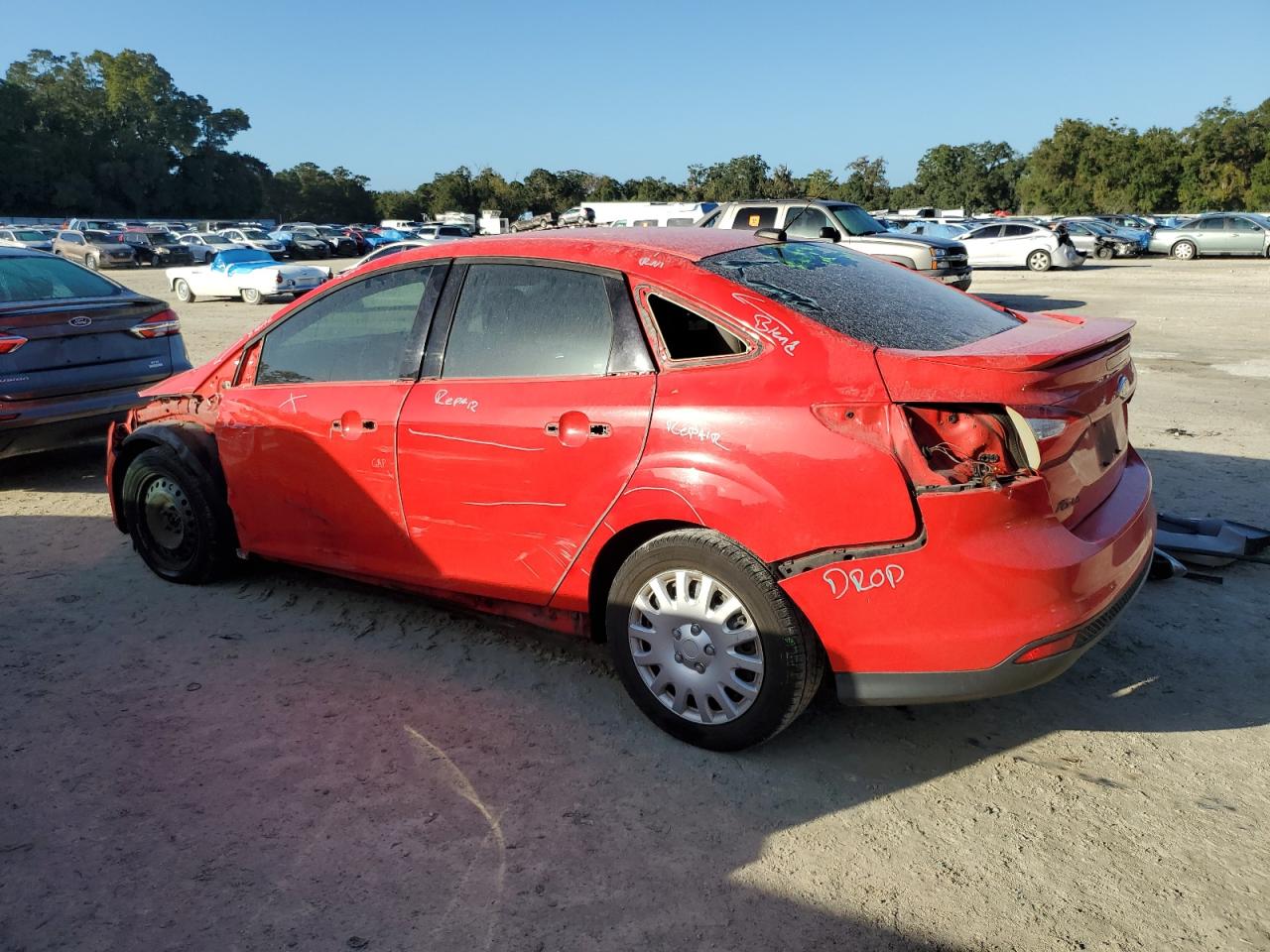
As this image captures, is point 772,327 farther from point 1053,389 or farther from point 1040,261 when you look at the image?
point 1040,261

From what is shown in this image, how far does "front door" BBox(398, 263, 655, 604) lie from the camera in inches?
134

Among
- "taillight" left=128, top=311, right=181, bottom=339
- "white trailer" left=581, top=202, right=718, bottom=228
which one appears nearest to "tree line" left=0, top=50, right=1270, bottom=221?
"white trailer" left=581, top=202, right=718, bottom=228

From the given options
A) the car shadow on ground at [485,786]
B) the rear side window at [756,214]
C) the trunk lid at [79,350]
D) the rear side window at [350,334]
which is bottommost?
the car shadow on ground at [485,786]

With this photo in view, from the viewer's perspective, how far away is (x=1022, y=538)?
2854mm

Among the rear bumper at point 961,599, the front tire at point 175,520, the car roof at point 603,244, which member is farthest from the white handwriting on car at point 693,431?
the front tire at point 175,520

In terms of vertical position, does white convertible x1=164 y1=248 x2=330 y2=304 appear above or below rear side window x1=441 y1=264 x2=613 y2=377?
below

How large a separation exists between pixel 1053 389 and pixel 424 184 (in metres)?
110

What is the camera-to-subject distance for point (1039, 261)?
97.6 ft

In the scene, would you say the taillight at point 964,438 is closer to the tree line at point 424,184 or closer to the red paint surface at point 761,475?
the red paint surface at point 761,475

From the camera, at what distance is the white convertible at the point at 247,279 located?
76.0ft

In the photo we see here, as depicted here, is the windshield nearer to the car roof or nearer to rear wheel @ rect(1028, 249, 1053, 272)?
the car roof

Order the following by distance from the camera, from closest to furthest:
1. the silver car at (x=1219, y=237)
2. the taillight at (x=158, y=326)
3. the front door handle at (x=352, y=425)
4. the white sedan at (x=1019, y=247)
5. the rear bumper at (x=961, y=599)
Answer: the rear bumper at (x=961, y=599)
the front door handle at (x=352, y=425)
the taillight at (x=158, y=326)
the white sedan at (x=1019, y=247)
the silver car at (x=1219, y=237)

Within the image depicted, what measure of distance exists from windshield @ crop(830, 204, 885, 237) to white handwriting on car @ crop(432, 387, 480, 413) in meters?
14.1

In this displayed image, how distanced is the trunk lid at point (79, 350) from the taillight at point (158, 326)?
0.10 ft
